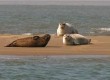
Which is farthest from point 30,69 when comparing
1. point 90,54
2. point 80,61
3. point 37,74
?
point 90,54

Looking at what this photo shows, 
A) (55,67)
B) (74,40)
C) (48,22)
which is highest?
(74,40)

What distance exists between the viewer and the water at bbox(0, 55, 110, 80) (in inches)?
580

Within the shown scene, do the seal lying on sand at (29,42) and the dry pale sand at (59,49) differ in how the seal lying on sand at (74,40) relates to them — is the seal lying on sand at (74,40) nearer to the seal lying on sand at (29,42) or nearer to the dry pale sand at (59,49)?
the dry pale sand at (59,49)

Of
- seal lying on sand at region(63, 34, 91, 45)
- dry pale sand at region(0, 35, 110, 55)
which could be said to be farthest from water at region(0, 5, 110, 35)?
dry pale sand at region(0, 35, 110, 55)

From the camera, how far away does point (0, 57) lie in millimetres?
17750

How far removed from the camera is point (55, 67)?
52.6ft

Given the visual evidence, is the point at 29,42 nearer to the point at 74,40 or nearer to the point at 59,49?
the point at 59,49

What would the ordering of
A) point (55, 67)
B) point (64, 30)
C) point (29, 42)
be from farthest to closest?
point (64, 30) → point (29, 42) → point (55, 67)

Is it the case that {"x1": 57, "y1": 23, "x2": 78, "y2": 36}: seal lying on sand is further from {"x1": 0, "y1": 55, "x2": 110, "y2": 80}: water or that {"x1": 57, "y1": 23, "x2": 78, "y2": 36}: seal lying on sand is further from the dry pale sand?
{"x1": 0, "y1": 55, "x2": 110, "y2": 80}: water

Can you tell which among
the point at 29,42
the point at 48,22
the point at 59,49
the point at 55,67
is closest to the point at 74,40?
the point at 59,49

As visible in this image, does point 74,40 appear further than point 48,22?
No

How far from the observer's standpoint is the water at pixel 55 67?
14742 mm

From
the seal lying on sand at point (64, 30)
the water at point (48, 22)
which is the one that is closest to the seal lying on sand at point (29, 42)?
the seal lying on sand at point (64, 30)

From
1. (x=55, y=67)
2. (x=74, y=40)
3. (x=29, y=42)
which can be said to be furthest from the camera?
(x=74, y=40)
